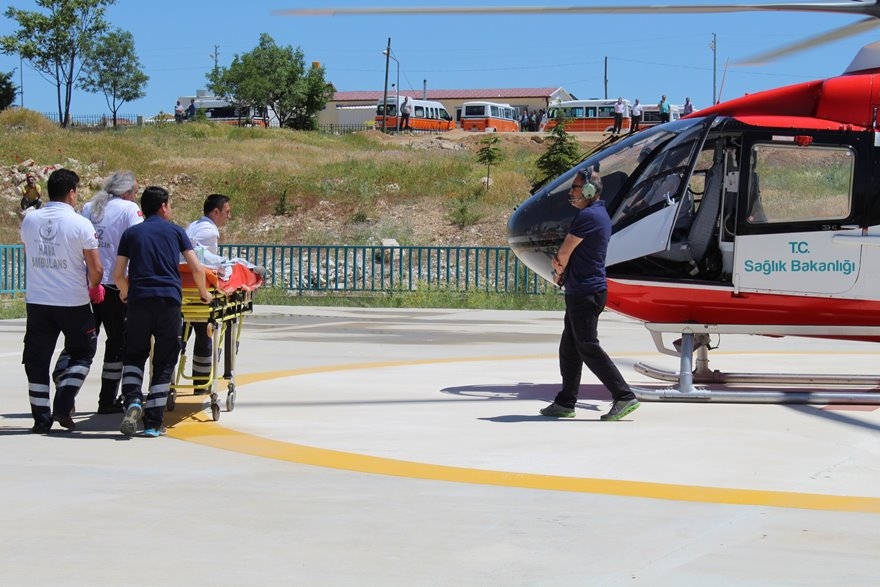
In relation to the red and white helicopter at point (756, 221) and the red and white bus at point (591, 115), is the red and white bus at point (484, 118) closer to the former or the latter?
the red and white bus at point (591, 115)

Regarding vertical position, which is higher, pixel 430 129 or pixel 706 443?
pixel 430 129

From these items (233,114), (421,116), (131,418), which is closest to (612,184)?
(131,418)

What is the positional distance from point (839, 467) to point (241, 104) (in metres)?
70.2

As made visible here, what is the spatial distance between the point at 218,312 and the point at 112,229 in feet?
3.41

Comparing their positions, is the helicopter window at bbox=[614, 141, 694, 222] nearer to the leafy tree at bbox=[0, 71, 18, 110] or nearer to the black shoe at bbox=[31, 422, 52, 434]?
the black shoe at bbox=[31, 422, 52, 434]

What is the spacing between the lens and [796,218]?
31.8 feet

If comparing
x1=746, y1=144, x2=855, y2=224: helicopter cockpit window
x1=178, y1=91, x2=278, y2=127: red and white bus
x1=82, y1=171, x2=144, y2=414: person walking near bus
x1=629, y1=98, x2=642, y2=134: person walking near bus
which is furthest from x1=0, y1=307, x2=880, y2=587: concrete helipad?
x1=178, y1=91, x2=278, y2=127: red and white bus

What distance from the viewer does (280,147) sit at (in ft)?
174

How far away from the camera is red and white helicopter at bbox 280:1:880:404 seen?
31.7 feet

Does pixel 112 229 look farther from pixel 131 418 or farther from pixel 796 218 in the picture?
pixel 796 218

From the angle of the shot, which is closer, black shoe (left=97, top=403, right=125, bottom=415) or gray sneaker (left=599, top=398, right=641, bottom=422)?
gray sneaker (left=599, top=398, right=641, bottom=422)

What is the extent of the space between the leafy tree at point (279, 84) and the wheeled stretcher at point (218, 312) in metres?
63.9

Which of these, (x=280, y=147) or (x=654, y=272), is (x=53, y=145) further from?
(x=654, y=272)

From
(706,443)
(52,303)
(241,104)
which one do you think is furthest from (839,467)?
(241,104)
